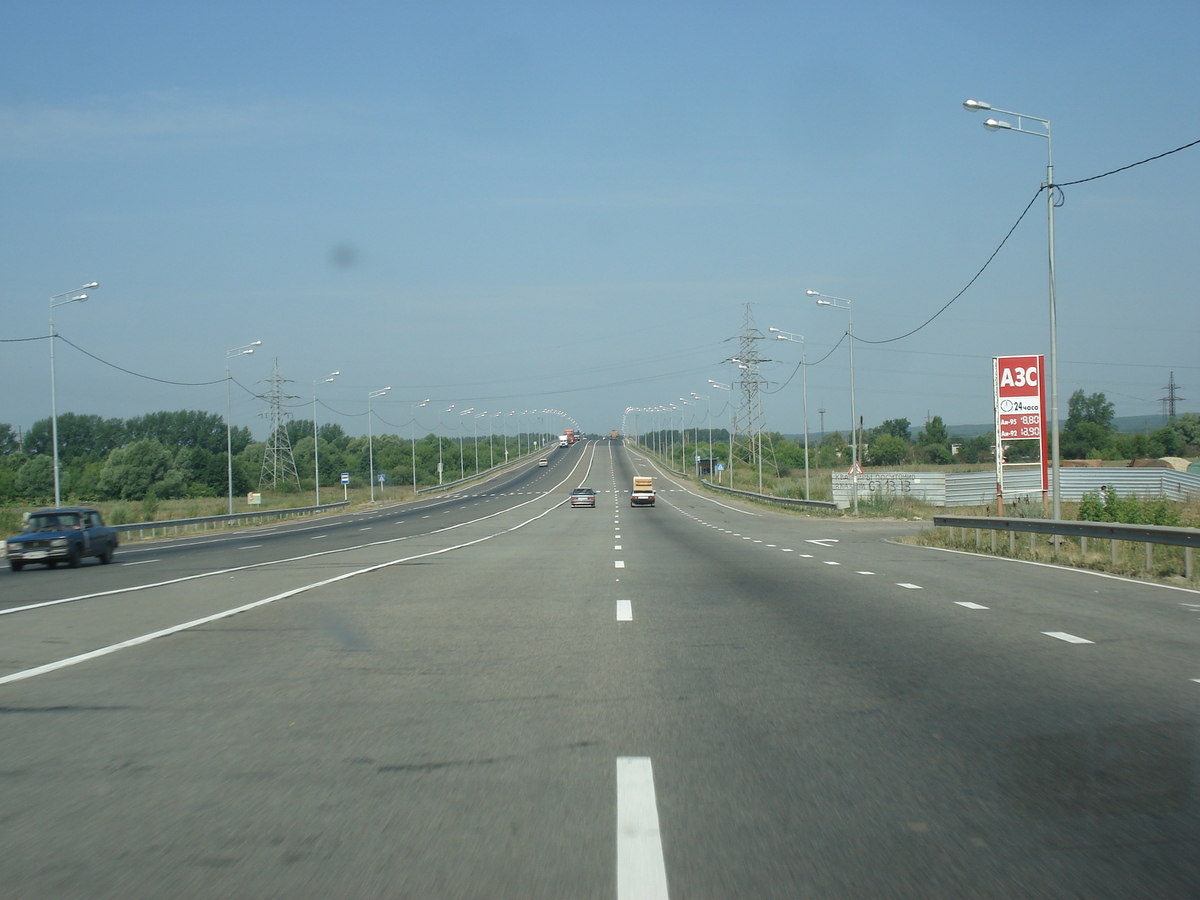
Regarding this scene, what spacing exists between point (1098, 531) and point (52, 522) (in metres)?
25.6

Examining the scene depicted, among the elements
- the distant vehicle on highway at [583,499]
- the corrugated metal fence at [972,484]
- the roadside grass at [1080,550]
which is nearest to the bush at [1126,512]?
the roadside grass at [1080,550]

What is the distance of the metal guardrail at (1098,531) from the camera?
Answer: 16.8 metres

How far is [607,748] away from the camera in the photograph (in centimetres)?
660

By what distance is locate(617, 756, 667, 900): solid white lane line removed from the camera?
4324mm

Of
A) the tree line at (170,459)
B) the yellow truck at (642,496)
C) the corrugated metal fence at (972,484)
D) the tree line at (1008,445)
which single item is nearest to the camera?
the corrugated metal fence at (972,484)

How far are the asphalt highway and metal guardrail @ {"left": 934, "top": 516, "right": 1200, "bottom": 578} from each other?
2.10 meters

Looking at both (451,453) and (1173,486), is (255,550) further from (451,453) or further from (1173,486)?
(451,453)

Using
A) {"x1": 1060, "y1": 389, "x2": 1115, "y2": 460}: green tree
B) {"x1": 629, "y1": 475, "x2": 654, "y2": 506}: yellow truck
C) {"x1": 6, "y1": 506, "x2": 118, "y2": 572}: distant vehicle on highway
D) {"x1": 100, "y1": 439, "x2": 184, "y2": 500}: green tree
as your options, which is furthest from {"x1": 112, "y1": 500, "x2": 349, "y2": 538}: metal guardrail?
{"x1": 1060, "y1": 389, "x2": 1115, "y2": 460}: green tree

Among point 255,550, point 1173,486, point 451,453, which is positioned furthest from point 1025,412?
point 451,453

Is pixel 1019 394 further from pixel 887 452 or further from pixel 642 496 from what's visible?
pixel 887 452

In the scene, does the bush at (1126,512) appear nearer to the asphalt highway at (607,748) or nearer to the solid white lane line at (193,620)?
the asphalt highway at (607,748)

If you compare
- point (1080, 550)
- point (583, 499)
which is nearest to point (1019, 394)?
point (1080, 550)

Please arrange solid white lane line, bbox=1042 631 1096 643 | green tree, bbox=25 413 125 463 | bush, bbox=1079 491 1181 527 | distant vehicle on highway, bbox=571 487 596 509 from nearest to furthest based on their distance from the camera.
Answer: solid white lane line, bbox=1042 631 1096 643
bush, bbox=1079 491 1181 527
distant vehicle on highway, bbox=571 487 596 509
green tree, bbox=25 413 125 463

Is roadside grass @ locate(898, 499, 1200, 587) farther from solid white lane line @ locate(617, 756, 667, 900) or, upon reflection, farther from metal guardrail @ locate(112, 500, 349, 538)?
metal guardrail @ locate(112, 500, 349, 538)
